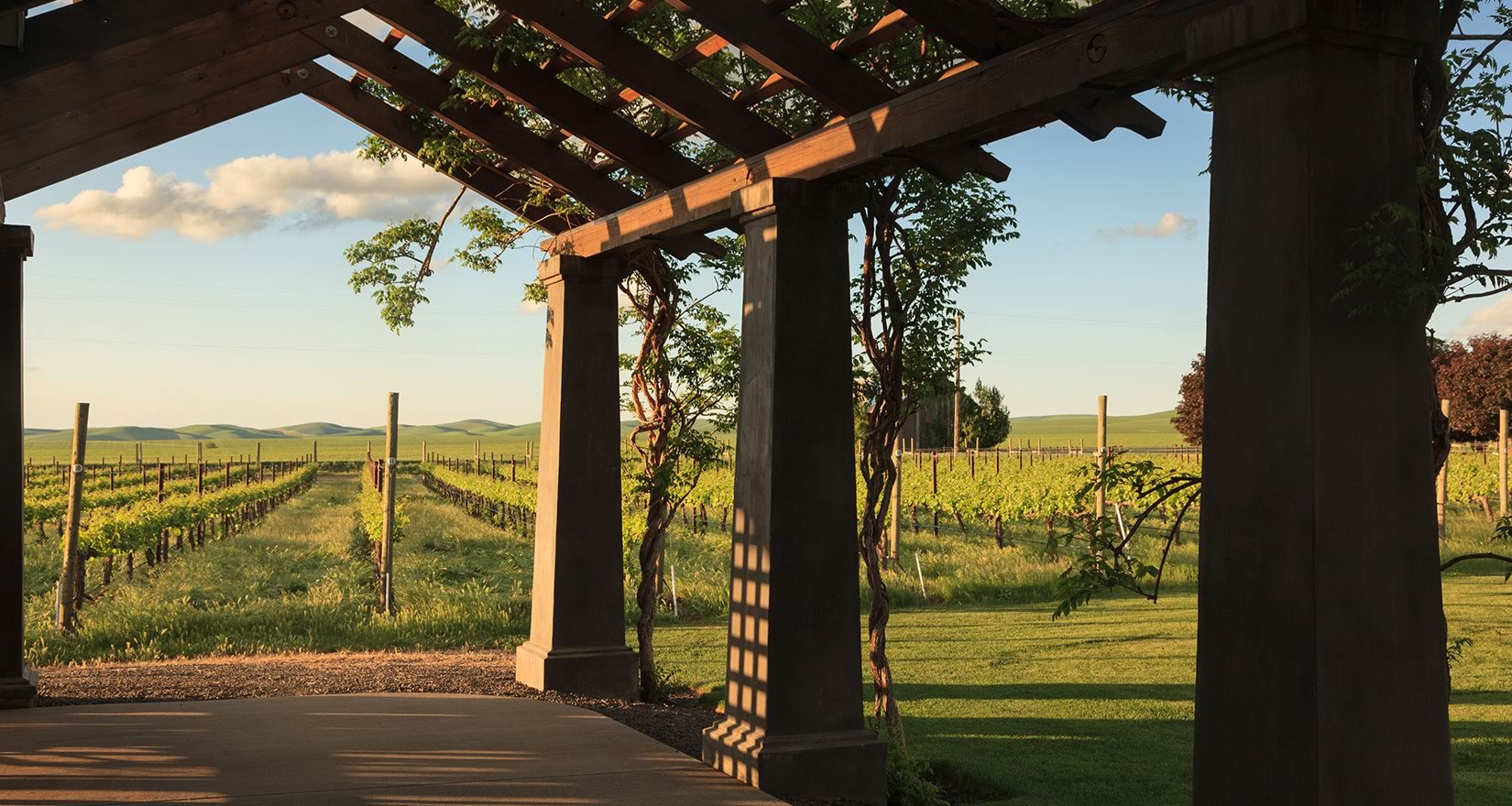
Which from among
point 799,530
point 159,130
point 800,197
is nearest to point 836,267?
point 800,197

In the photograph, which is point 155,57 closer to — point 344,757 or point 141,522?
point 344,757

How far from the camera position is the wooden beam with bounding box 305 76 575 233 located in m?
8.68

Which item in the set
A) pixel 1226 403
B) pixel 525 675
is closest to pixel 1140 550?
pixel 525 675

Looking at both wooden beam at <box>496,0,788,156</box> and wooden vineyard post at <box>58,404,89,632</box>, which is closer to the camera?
wooden beam at <box>496,0,788,156</box>

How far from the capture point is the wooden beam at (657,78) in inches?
254

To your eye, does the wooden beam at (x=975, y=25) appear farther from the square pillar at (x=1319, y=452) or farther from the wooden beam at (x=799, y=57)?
the square pillar at (x=1319, y=452)

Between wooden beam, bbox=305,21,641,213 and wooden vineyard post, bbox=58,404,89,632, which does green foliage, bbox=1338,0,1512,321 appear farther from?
wooden vineyard post, bbox=58,404,89,632

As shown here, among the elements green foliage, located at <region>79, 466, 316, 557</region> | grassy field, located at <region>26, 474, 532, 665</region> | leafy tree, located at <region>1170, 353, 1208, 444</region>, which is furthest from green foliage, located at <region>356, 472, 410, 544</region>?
leafy tree, located at <region>1170, 353, 1208, 444</region>

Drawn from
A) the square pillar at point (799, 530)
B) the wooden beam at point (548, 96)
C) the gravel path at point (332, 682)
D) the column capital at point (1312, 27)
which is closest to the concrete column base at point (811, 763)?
the square pillar at point (799, 530)

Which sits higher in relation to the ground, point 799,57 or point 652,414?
point 799,57

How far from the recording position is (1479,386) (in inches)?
1838

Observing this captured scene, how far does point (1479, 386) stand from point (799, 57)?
48.5 metres

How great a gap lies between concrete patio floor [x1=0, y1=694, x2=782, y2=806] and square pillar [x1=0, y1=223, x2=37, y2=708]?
0.58m

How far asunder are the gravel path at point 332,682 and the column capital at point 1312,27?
14.7ft
